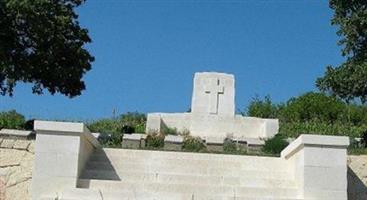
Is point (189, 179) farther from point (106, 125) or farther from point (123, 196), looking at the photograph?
point (106, 125)

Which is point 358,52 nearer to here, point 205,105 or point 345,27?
point 345,27

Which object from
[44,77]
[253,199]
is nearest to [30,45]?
[44,77]

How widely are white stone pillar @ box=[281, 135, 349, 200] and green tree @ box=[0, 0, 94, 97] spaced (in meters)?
8.83

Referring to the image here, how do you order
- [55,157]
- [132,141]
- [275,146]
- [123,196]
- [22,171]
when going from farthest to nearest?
[132,141] → [275,146] → [22,171] → [55,157] → [123,196]

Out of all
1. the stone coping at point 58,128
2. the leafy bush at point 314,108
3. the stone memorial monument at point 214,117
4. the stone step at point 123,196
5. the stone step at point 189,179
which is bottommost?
the stone step at point 123,196

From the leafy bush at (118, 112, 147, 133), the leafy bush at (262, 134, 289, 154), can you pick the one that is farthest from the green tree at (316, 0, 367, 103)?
the leafy bush at (118, 112, 147, 133)

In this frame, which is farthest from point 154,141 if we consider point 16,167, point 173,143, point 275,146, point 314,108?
point 314,108

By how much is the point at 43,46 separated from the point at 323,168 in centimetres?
979

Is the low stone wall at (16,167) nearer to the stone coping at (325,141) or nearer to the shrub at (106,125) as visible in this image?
the stone coping at (325,141)

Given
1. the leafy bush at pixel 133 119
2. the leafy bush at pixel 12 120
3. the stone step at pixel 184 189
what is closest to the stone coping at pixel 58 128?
the stone step at pixel 184 189

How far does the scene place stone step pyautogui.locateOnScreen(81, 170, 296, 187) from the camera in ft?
32.6

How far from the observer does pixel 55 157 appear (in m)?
9.59

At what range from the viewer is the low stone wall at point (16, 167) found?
32.9ft

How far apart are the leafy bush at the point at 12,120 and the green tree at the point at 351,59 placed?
6.90 m
